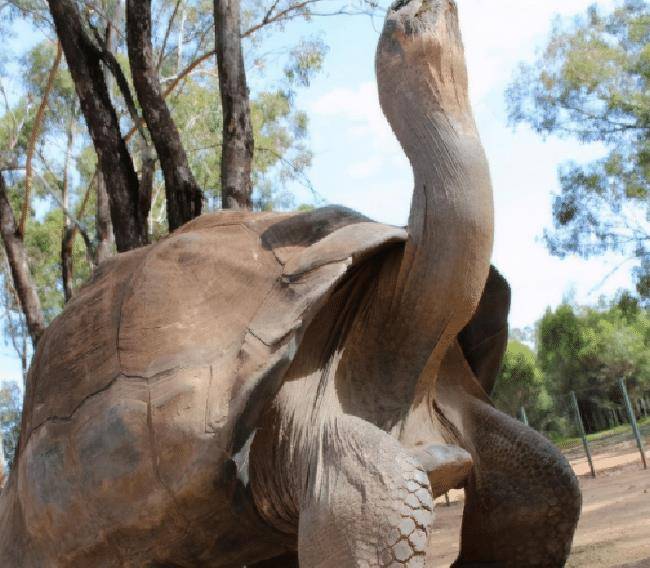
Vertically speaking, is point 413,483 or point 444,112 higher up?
point 444,112

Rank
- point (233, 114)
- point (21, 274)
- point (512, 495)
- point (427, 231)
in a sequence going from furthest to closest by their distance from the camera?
point (21, 274), point (233, 114), point (512, 495), point (427, 231)

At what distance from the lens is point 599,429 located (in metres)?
33.3

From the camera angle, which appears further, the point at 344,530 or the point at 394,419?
the point at 394,419

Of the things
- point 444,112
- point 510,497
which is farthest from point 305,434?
point 444,112

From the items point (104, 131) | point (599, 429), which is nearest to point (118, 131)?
point (104, 131)

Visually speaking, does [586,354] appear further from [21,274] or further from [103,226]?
[21,274]

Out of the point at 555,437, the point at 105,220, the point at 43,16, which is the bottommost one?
the point at 555,437

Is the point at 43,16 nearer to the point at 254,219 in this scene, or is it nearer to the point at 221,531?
the point at 254,219

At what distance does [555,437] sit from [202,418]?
28.2m

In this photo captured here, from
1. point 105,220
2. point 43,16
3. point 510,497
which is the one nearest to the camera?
point 510,497

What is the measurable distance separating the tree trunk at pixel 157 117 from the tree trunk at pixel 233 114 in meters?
0.32

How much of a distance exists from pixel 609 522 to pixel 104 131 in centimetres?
515

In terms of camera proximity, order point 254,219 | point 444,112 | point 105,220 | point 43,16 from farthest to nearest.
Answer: point 43,16, point 105,220, point 254,219, point 444,112

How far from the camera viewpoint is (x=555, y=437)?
29438 millimetres
